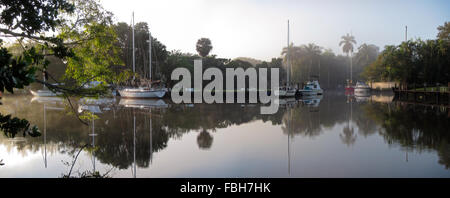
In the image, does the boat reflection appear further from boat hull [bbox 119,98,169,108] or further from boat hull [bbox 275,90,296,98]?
boat hull [bbox 119,98,169,108]

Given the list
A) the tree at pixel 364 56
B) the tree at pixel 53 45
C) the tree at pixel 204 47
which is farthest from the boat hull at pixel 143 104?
the tree at pixel 364 56

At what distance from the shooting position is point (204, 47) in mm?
61406

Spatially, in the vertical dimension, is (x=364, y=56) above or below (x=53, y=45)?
above

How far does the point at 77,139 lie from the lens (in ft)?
41.4

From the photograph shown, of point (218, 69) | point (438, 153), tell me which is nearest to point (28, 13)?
A: point (438, 153)

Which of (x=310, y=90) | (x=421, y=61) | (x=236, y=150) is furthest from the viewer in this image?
(x=310, y=90)

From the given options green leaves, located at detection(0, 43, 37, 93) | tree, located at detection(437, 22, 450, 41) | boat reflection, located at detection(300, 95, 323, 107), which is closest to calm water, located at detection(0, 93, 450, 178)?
green leaves, located at detection(0, 43, 37, 93)

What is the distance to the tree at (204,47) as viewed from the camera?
61.4 m

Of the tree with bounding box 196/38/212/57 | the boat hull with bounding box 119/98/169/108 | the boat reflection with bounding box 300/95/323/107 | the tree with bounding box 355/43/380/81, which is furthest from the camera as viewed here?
the tree with bounding box 355/43/380/81

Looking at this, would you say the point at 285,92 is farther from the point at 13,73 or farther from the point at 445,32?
the point at 13,73

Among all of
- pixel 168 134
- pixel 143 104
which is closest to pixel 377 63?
pixel 143 104

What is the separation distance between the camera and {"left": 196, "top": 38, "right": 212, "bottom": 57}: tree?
61.4 m

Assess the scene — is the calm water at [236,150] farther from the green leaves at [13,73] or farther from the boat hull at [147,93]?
the boat hull at [147,93]
